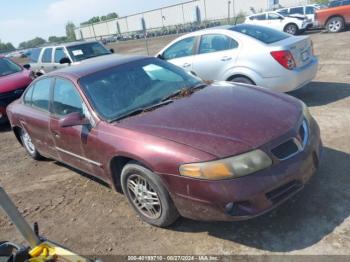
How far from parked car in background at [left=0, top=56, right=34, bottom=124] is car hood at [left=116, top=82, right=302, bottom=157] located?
610cm

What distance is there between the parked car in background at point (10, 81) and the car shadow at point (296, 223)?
6709 millimetres

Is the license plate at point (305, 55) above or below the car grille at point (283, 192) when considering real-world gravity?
above

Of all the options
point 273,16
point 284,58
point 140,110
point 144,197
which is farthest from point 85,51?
point 273,16

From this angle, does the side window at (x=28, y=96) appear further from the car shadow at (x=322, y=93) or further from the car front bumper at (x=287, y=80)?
the car shadow at (x=322, y=93)

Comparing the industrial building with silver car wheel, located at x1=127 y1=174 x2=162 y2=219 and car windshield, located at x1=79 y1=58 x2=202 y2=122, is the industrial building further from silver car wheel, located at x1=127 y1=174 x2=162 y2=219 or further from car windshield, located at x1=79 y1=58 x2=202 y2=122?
silver car wheel, located at x1=127 y1=174 x2=162 y2=219

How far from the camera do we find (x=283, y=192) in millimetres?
3092

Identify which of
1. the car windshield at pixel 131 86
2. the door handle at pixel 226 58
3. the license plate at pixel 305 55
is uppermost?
the car windshield at pixel 131 86

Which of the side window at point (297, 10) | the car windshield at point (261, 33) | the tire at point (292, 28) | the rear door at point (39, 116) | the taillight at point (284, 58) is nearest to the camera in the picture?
the rear door at point (39, 116)

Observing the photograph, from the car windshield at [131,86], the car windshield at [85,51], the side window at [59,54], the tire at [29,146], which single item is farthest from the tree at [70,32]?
the car windshield at [131,86]

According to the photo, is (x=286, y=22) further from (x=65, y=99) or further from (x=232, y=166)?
(x=232, y=166)

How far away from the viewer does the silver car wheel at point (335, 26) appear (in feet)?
59.4

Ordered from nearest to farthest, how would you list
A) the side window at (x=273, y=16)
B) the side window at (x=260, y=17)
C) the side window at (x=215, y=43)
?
the side window at (x=215, y=43) < the side window at (x=273, y=16) < the side window at (x=260, y=17)

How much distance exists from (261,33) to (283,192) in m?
4.56

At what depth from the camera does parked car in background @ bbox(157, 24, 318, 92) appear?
20.8 ft
